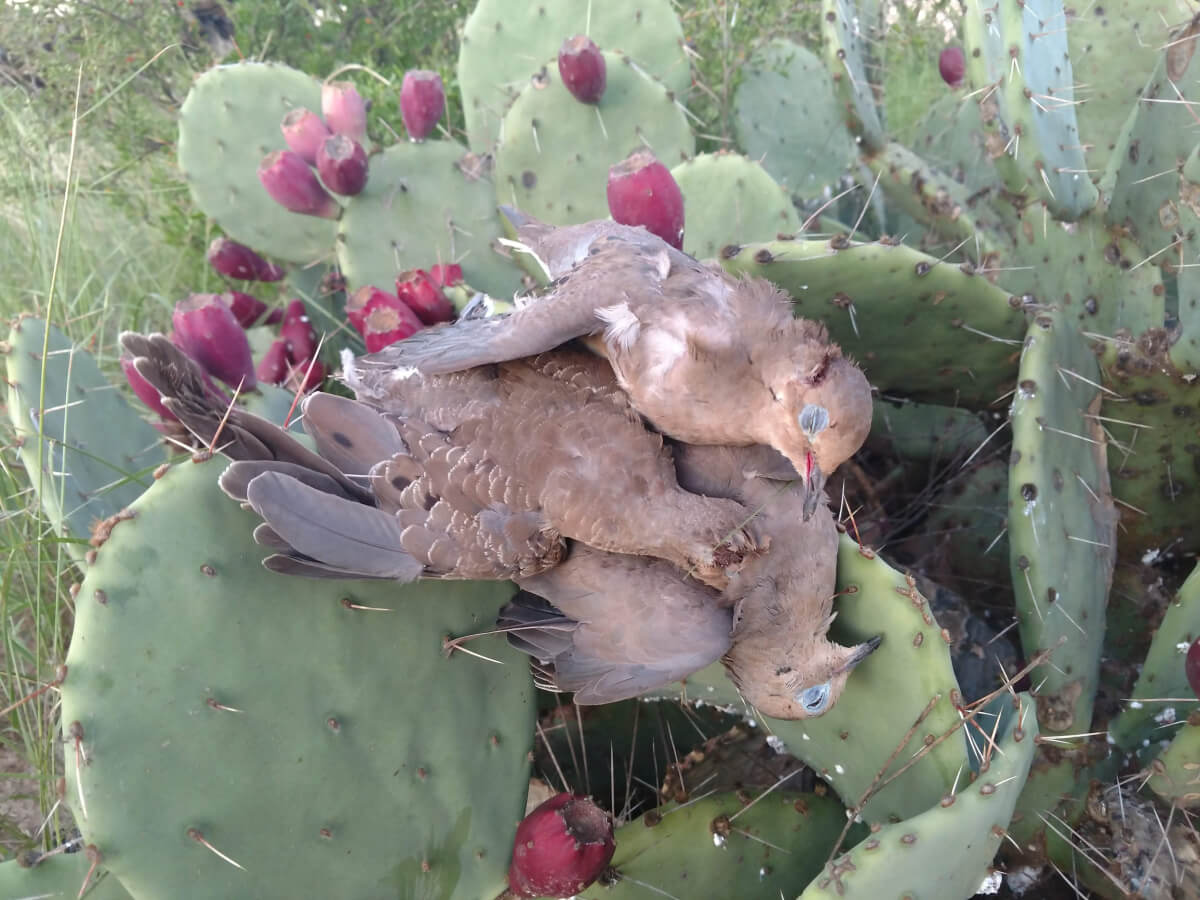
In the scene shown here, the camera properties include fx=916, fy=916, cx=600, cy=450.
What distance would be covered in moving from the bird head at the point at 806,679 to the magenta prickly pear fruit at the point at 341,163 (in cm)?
140

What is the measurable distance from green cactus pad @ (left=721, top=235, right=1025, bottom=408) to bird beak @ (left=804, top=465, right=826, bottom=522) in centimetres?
48

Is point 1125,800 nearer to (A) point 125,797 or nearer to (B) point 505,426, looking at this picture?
(B) point 505,426

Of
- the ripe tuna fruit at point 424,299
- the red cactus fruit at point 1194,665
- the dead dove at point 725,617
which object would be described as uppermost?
the ripe tuna fruit at point 424,299

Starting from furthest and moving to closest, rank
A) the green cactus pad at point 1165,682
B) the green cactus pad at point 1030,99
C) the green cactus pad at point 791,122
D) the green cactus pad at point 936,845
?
the green cactus pad at point 791,122 → the green cactus pad at point 1030,99 → the green cactus pad at point 1165,682 → the green cactus pad at point 936,845

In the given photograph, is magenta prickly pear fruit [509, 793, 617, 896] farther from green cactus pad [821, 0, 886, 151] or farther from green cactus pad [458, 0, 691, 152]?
green cactus pad [458, 0, 691, 152]

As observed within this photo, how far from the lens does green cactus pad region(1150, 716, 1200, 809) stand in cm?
133

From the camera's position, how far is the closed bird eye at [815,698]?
118cm

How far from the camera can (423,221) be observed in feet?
7.25

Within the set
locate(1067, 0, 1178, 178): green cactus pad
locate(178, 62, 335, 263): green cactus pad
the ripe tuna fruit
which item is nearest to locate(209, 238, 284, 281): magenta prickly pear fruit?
locate(178, 62, 335, 263): green cactus pad

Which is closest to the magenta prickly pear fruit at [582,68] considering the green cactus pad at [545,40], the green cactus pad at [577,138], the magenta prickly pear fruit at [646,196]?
the green cactus pad at [577,138]

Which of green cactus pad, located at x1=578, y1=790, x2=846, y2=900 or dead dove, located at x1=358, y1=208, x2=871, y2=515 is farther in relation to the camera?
green cactus pad, located at x1=578, y1=790, x2=846, y2=900

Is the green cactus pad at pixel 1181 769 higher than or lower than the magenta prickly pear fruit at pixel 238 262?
lower

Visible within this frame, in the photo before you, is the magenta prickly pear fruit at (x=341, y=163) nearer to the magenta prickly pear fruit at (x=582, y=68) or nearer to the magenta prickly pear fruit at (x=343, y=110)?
the magenta prickly pear fruit at (x=343, y=110)

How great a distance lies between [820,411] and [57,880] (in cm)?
121
